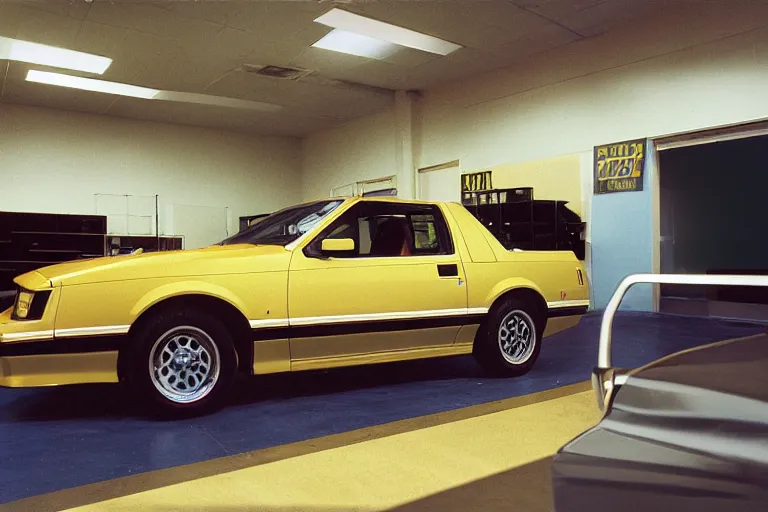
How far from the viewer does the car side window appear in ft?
13.5

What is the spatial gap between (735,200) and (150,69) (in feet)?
38.6

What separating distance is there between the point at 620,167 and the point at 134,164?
10.9 metres

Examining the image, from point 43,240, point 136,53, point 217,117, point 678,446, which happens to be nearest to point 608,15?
point 136,53

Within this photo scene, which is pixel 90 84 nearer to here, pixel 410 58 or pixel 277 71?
pixel 277 71

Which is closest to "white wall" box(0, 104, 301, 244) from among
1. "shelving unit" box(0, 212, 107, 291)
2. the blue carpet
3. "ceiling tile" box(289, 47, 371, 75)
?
"shelving unit" box(0, 212, 107, 291)

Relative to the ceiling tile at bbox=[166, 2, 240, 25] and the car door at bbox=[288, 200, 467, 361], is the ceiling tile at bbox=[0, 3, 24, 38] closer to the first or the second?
the ceiling tile at bbox=[166, 2, 240, 25]

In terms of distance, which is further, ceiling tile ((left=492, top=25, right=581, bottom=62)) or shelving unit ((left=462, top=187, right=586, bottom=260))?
shelving unit ((left=462, top=187, right=586, bottom=260))

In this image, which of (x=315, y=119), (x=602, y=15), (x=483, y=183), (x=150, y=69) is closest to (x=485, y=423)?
(x=602, y=15)

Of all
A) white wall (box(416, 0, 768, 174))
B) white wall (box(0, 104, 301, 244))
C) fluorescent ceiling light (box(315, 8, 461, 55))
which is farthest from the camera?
white wall (box(0, 104, 301, 244))

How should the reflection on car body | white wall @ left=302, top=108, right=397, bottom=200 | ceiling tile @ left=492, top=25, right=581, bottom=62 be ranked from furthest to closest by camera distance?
white wall @ left=302, top=108, right=397, bottom=200, ceiling tile @ left=492, top=25, right=581, bottom=62, the reflection on car body

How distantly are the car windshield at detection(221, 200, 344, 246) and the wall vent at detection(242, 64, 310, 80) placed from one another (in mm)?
6977

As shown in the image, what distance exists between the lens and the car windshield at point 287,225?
13.1 feet

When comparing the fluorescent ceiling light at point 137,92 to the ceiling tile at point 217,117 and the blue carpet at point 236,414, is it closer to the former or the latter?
the ceiling tile at point 217,117

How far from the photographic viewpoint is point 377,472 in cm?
230
